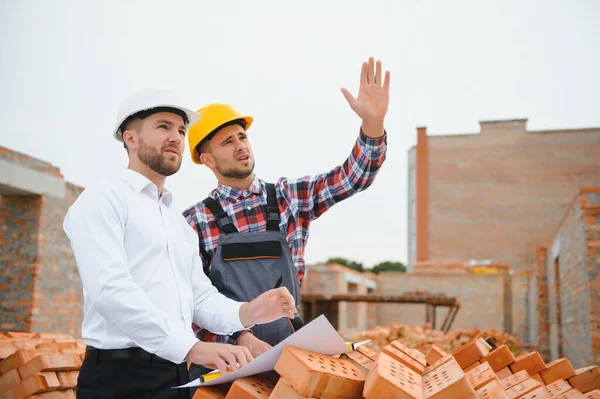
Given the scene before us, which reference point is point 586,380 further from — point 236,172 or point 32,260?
point 32,260

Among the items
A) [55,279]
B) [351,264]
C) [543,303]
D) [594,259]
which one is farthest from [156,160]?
[351,264]

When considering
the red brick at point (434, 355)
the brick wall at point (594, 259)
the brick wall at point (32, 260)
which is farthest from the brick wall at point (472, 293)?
the red brick at point (434, 355)

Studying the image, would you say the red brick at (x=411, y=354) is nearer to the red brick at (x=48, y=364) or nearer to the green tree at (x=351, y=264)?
the red brick at (x=48, y=364)

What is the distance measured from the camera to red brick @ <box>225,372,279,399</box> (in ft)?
5.63

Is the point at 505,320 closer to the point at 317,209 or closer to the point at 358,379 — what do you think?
the point at 317,209

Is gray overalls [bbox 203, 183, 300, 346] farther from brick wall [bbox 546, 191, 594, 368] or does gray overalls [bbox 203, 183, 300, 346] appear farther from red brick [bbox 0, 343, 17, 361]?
brick wall [bbox 546, 191, 594, 368]

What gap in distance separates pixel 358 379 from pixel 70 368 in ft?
5.90

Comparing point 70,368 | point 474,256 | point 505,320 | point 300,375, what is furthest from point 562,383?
point 474,256

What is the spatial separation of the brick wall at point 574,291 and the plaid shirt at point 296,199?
211 inches

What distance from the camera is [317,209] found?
11.0ft

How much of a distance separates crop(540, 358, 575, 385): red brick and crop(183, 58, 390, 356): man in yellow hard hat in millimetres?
1136

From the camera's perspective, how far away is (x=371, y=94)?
2.87m

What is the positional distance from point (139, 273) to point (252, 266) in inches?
39.0

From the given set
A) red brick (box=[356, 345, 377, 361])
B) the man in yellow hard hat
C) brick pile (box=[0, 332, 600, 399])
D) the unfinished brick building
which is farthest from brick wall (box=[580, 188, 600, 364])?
the unfinished brick building
